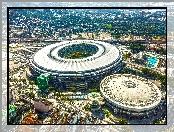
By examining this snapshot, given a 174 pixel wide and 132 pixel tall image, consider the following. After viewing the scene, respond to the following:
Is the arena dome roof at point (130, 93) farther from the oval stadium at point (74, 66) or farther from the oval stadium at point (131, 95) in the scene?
the oval stadium at point (74, 66)

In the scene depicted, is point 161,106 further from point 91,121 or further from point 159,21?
point 159,21

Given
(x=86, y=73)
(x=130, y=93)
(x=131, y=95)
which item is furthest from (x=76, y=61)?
(x=131, y=95)

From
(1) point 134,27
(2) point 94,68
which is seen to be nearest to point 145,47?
(1) point 134,27

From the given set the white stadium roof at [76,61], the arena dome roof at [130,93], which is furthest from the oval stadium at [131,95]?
the white stadium roof at [76,61]

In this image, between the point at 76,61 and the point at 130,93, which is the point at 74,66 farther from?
the point at 130,93

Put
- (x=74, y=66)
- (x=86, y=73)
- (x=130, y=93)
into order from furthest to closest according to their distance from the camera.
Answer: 1. (x=74, y=66)
2. (x=86, y=73)
3. (x=130, y=93)

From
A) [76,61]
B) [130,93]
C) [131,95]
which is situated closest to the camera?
[131,95]

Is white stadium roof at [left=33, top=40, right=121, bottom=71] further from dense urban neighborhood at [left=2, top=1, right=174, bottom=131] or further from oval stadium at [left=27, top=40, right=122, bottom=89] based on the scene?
dense urban neighborhood at [left=2, top=1, right=174, bottom=131]

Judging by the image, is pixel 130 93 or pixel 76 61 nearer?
pixel 130 93
